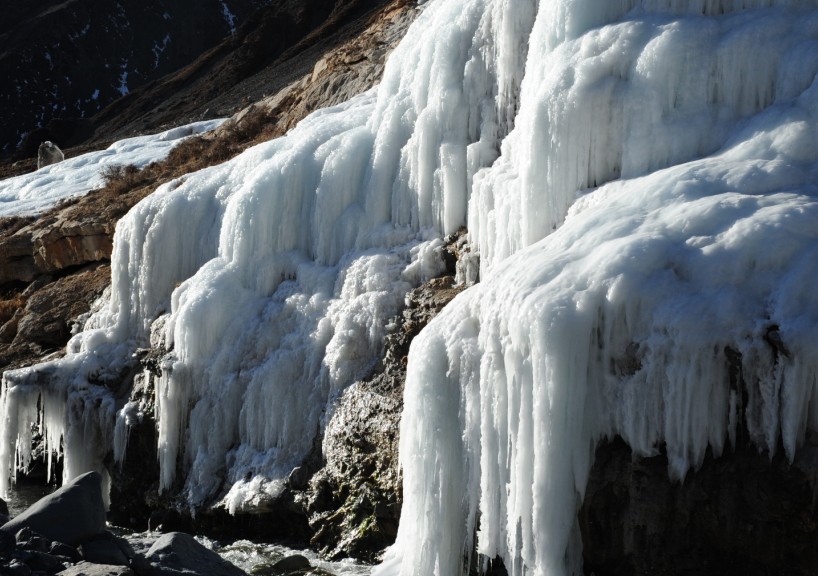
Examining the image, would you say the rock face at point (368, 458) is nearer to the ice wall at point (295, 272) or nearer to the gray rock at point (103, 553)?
the ice wall at point (295, 272)

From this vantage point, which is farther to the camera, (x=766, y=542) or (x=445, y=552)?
(x=445, y=552)

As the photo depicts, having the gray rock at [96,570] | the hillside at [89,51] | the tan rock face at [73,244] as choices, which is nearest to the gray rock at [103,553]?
the gray rock at [96,570]

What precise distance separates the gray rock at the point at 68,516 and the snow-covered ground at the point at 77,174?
1595cm

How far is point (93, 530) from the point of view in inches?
398

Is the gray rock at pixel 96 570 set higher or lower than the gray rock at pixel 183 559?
higher

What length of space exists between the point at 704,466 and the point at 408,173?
633cm

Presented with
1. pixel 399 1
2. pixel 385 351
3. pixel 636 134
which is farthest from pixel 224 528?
pixel 399 1

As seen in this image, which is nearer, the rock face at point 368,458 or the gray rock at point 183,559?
the gray rock at point 183,559

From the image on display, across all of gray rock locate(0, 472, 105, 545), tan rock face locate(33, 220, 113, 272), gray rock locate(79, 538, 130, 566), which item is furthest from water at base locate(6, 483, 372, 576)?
tan rock face locate(33, 220, 113, 272)

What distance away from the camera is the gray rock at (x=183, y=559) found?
9633 millimetres

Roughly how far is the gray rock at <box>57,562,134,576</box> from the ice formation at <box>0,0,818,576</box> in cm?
237

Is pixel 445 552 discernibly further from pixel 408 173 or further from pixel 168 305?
pixel 168 305

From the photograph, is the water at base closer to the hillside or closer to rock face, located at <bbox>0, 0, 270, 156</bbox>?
the hillside

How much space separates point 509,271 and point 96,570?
3969 mm
